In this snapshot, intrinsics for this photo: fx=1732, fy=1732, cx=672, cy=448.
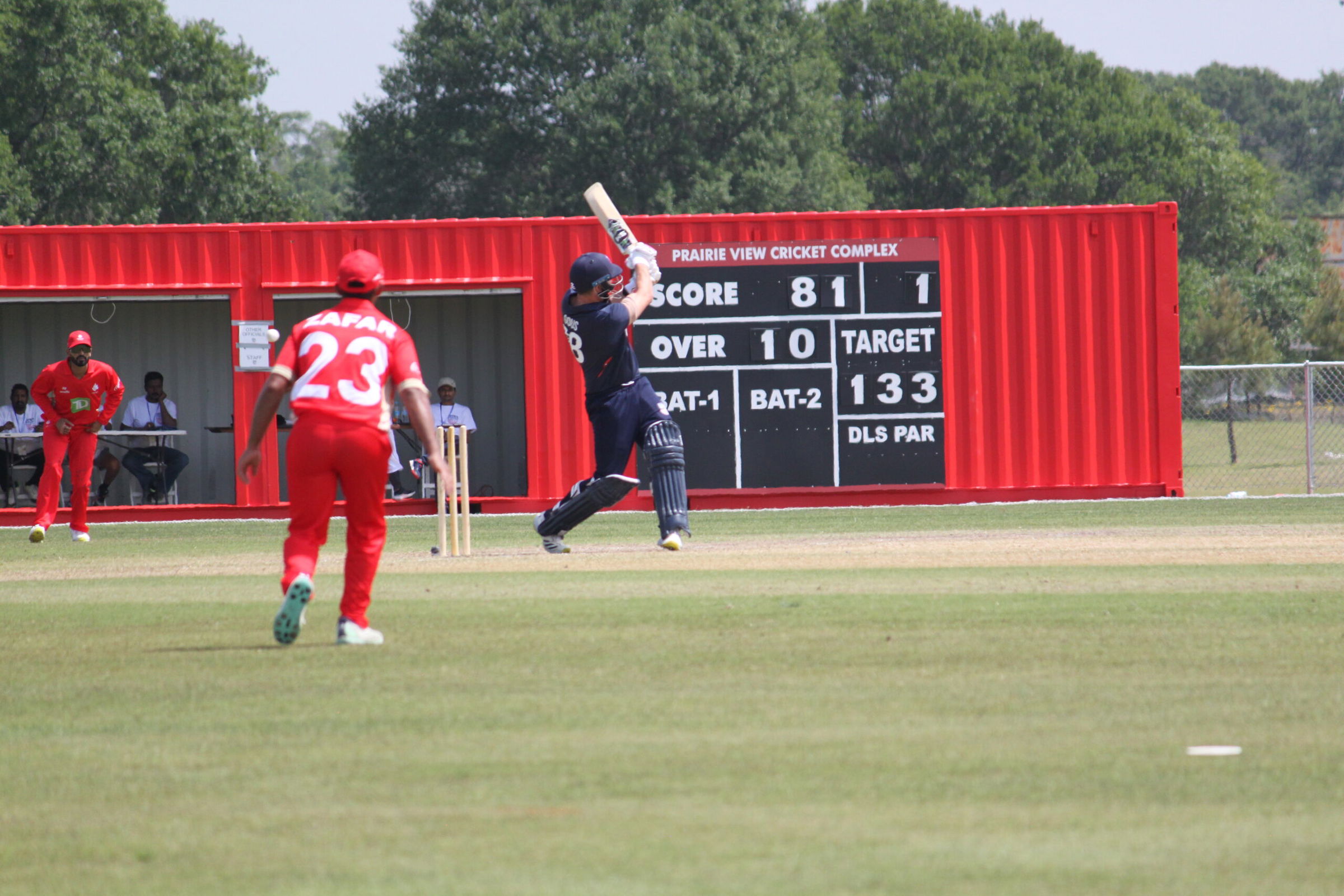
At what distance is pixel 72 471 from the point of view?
52.0 ft

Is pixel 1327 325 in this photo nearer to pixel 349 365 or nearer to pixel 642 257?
pixel 642 257

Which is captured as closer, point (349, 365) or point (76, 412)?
point (349, 365)

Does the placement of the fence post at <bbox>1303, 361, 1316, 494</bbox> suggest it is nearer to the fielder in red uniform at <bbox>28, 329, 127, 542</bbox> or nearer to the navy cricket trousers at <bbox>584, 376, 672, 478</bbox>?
the navy cricket trousers at <bbox>584, 376, 672, 478</bbox>

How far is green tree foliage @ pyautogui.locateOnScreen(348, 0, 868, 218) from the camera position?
51531 millimetres

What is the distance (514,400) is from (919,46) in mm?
44959

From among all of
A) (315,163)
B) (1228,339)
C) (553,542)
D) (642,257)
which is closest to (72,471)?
(553,542)

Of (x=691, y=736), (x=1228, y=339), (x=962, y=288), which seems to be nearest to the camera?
(x=691, y=736)

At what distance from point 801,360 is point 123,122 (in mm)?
31358

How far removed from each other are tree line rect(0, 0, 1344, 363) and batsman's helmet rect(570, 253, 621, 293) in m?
34.3

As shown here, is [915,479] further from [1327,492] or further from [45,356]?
[45,356]

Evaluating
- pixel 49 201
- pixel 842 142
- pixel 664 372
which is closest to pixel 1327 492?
pixel 664 372

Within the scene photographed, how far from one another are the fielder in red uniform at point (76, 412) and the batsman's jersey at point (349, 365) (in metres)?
8.64

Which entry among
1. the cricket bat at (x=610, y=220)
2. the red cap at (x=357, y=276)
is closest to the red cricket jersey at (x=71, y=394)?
the cricket bat at (x=610, y=220)

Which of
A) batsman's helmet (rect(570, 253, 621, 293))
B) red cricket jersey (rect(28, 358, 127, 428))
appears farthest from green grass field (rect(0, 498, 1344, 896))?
red cricket jersey (rect(28, 358, 127, 428))
